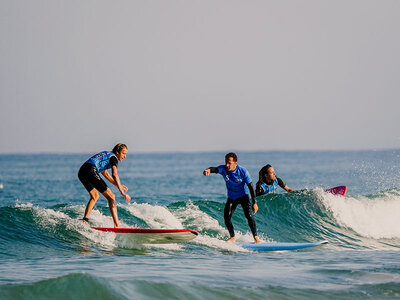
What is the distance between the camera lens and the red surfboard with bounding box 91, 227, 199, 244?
10344mm

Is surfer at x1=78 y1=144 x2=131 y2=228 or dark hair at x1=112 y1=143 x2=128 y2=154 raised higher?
dark hair at x1=112 y1=143 x2=128 y2=154

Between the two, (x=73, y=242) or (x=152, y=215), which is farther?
(x=152, y=215)

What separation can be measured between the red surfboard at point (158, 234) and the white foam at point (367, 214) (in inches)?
234

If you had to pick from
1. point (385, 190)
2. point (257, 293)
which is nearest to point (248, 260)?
point (257, 293)

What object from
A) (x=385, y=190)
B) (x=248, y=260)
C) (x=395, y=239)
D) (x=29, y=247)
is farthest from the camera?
(x=385, y=190)

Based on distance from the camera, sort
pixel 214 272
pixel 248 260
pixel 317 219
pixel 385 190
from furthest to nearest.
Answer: pixel 385 190
pixel 317 219
pixel 248 260
pixel 214 272

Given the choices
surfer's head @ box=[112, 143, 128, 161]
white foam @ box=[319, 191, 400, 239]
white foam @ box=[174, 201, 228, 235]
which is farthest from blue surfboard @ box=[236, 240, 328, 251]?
white foam @ box=[319, 191, 400, 239]

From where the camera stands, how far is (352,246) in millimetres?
13078

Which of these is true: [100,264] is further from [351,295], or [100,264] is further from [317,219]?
[317,219]

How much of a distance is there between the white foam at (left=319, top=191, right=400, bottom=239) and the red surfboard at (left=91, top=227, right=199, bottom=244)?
5.95m

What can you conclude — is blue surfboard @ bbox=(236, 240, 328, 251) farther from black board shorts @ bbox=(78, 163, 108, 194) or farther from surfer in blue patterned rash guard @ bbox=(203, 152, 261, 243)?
black board shorts @ bbox=(78, 163, 108, 194)

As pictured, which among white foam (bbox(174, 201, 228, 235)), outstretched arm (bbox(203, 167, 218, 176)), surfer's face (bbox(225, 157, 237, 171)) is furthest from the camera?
white foam (bbox(174, 201, 228, 235))

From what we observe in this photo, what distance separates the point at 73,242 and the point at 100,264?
221 cm

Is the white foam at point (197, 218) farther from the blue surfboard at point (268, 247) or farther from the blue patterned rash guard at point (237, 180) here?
Answer: the blue patterned rash guard at point (237, 180)
